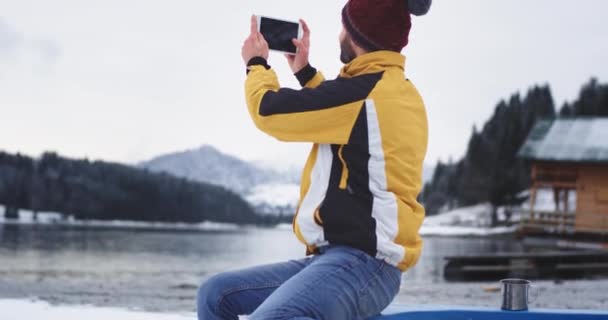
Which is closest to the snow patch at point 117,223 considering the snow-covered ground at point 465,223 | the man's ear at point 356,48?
the snow-covered ground at point 465,223

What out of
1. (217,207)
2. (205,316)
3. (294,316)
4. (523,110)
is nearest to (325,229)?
(294,316)

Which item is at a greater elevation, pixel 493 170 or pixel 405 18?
pixel 405 18

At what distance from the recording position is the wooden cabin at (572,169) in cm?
3169

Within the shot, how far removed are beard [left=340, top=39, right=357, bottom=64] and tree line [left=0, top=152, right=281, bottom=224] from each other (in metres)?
115

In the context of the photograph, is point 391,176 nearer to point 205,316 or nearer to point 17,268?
point 205,316

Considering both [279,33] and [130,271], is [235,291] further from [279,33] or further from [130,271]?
[130,271]

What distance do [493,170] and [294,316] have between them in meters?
66.6

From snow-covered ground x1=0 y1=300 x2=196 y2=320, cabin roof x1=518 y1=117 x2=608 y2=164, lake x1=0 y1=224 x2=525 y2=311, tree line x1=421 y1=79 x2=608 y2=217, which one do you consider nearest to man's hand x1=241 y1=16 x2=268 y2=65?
snow-covered ground x1=0 y1=300 x2=196 y2=320

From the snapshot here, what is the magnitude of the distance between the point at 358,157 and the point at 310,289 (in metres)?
0.41

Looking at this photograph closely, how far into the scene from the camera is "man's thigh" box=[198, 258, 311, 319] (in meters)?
2.28

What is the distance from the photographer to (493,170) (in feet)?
217

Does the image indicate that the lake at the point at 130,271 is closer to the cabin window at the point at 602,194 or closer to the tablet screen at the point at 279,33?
the cabin window at the point at 602,194

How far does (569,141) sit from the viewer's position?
112ft

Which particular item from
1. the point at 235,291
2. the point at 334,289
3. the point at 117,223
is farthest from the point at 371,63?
the point at 117,223
